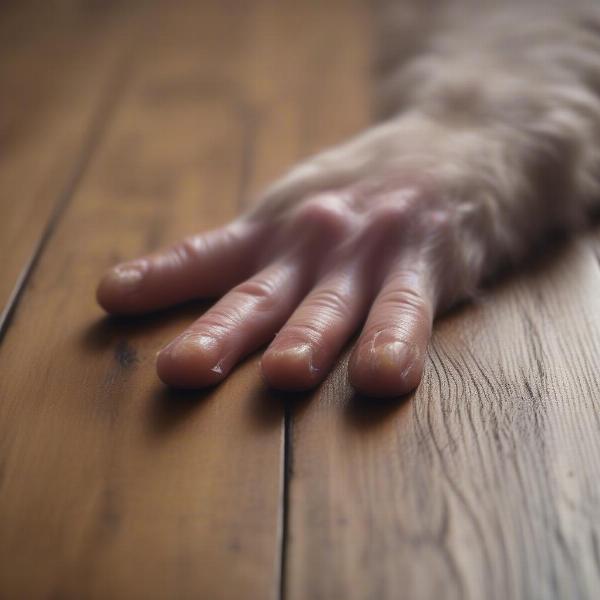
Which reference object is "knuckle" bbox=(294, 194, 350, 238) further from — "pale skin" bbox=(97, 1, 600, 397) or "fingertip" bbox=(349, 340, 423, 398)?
"fingertip" bbox=(349, 340, 423, 398)

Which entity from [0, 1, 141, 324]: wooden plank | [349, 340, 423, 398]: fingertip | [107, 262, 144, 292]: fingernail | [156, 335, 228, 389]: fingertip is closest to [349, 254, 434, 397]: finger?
[349, 340, 423, 398]: fingertip

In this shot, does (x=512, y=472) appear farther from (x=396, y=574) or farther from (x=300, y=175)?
(x=300, y=175)

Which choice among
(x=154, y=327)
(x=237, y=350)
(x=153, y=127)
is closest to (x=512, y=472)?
(x=237, y=350)

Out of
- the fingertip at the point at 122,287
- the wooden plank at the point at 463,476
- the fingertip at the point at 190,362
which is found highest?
the fingertip at the point at 122,287

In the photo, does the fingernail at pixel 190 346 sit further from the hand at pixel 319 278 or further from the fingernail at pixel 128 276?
the fingernail at pixel 128 276

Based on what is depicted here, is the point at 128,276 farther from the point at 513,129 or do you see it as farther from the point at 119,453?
the point at 513,129

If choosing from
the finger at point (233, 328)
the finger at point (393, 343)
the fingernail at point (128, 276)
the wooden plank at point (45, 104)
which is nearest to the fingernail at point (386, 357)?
the finger at point (393, 343)

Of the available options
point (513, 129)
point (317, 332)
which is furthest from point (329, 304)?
point (513, 129)
